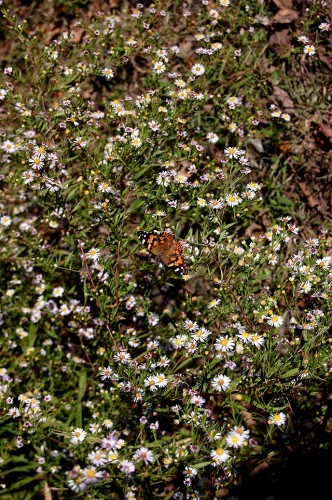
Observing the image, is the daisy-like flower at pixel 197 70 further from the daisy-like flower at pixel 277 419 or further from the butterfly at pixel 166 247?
the daisy-like flower at pixel 277 419

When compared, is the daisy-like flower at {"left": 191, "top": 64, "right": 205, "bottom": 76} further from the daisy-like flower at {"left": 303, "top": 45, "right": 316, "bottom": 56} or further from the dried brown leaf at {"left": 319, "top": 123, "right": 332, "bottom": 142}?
the dried brown leaf at {"left": 319, "top": 123, "right": 332, "bottom": 142}

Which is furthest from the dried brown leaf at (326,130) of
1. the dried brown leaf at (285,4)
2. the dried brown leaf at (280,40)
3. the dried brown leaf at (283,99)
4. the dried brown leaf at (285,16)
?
the dried brown leaf at (285,4)

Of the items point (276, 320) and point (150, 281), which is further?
point (150, 281)

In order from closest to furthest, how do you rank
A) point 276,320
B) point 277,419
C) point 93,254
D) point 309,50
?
point 277,419
point 276,320
point 93,254
point 309,50

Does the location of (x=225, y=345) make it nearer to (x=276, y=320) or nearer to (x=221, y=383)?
(x=221, y=383)

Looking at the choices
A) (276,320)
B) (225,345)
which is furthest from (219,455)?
(276,320)

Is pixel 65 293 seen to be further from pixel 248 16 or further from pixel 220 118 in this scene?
pixel 248 16
